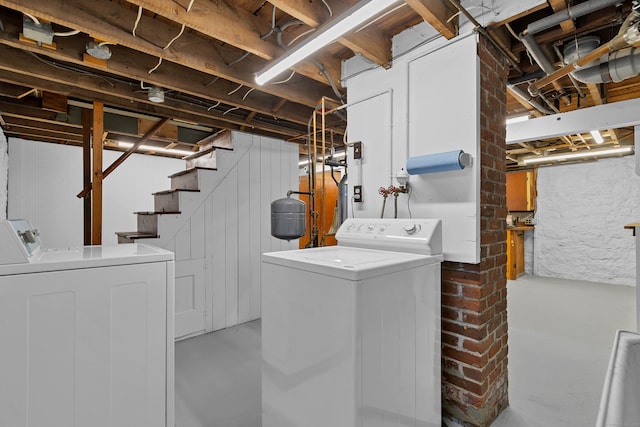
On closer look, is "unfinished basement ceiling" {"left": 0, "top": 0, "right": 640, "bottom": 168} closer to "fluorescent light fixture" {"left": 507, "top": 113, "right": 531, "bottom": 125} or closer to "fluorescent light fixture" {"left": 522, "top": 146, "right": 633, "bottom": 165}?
"fluorescent light fixture" {"left": 507, "top": 113, "right": 531, "bottom": 125}

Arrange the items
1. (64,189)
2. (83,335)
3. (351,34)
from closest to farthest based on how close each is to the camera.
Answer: (83,335), (351,34), (64,189)

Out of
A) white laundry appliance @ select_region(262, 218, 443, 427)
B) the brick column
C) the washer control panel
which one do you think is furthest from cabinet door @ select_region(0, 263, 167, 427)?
the brick column

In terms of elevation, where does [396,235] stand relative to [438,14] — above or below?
below

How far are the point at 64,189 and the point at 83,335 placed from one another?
15.3 ft

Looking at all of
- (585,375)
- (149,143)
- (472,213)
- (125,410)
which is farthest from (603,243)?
(149,143)

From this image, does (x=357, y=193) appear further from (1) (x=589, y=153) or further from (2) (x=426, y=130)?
(1) (x=589, y=153)

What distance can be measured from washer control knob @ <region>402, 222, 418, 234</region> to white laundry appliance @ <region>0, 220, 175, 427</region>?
140 cm

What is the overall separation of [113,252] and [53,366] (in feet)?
1.95

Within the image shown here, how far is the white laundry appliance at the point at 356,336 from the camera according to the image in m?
1.36

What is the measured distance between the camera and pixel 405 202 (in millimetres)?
2211

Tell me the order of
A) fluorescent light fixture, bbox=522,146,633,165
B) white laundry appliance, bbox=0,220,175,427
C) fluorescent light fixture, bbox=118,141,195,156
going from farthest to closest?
fluorescent light fixture, bbox=522,146,633,165 → fluorescent light fixture, bbox=118,141,195,156 → white laundry appliance, bbox=0,220,175,427

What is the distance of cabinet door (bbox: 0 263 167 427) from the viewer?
4.40ft

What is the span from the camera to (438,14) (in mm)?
1762

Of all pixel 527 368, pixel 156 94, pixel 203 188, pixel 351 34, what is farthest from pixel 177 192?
pixel 527 368
